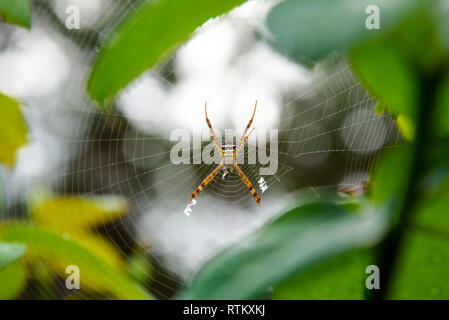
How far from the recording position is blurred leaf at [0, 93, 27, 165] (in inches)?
21.2

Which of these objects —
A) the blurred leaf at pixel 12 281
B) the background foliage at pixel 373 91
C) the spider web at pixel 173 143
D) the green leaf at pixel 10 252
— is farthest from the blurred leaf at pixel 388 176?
the spider web at pixel 173 143

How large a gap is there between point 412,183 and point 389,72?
0.13ft

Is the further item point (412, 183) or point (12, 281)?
point (12, 281)

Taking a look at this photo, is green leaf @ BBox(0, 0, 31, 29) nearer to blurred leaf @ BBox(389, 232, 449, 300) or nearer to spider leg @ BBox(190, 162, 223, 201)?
blurred leaf @ BBox(389, 232, 449, 300)

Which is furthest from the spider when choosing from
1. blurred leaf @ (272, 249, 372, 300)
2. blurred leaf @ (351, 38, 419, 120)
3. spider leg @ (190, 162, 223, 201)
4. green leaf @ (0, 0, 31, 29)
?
blurred leaf @ (351, 38, 419, 120)

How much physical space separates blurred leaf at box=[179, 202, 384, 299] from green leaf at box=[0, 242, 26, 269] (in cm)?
25

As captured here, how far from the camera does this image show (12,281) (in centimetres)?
53

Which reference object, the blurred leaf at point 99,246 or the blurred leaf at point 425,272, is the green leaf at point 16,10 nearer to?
the blurred leaf at point 425,272

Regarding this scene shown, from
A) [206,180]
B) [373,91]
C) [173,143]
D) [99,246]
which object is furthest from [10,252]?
[173,143]

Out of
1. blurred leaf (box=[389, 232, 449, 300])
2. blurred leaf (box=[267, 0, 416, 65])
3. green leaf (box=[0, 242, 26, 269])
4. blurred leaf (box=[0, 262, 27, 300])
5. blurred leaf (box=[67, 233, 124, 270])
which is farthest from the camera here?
blurred leaf (box=[67, 233, 124, 270])

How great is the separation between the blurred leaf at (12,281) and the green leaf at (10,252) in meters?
0.17

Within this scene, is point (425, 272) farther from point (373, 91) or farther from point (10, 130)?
point (10, 130)

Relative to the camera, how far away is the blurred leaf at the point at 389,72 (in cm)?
12
